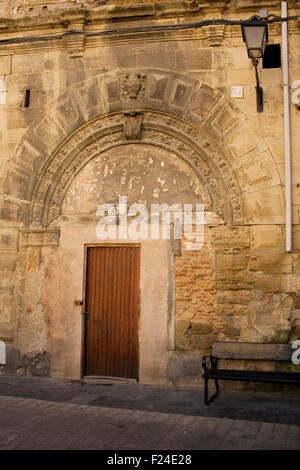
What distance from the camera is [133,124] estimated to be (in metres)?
7.10

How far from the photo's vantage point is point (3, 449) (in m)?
4.02

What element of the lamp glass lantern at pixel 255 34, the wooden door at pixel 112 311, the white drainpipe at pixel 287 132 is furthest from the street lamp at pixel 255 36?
the wooden door at pixel 112 311

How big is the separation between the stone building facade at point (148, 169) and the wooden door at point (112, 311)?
0.15 m

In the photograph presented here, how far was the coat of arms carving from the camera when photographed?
23.2ft

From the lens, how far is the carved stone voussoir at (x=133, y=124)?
709 cm

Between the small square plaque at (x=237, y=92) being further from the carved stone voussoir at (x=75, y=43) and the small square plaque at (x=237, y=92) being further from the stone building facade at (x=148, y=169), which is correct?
the carved stone voussoir at (x=75, y=43)

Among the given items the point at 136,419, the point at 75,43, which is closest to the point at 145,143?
the point at 75,43

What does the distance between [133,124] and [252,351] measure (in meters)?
3.88

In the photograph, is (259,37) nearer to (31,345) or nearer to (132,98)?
(132,98)

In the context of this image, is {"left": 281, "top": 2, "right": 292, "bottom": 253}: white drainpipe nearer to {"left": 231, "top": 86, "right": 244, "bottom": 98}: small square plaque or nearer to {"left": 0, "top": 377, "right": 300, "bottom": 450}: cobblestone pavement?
{"left": 231, "top": 86, "right": 244, "bottom": 98}: small square plaque

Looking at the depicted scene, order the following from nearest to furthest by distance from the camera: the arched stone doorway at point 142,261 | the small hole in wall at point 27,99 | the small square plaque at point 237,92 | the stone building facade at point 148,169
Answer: the stone building facade at point 148,169, the arched stone doorway at point 142,261, the small square plaque at point 237,92, the small hole in wall at point 27,99

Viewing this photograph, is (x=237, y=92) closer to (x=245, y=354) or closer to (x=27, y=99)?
(x=27, y=99)
